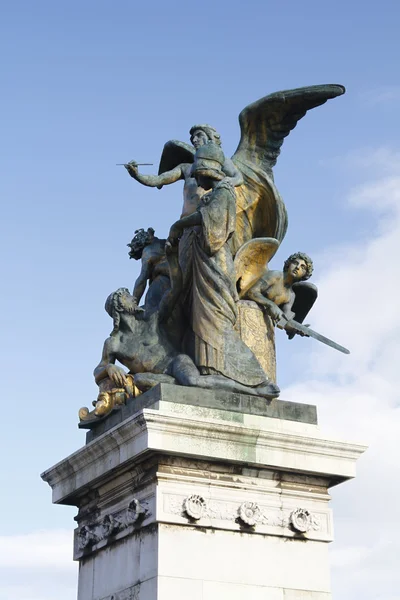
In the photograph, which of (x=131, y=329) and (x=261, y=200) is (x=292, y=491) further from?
(x=261, y=200)

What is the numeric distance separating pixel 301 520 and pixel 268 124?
538 centimetres

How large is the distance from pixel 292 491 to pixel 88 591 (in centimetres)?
258

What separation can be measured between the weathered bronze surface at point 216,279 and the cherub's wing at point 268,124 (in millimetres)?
13

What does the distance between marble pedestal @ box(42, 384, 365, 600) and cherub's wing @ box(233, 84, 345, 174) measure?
12.0ft

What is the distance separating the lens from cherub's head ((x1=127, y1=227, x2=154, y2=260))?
1484 centimetres

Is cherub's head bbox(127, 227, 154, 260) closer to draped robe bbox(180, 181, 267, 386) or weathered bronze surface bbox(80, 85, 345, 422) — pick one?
weathered bronze surface bbox(80, 85, 345, 422)

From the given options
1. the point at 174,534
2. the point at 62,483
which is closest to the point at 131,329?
the point at 62,483

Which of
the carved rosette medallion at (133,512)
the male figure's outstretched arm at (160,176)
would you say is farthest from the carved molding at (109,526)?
the male figure's outstretched arm at (160,176)

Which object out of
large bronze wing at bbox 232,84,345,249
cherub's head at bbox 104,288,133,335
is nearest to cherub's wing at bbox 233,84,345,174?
large bronze wing at bbox 232,84,345,249

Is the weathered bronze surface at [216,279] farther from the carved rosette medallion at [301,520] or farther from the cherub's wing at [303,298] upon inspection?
the carved rosette medallion at [301,520]

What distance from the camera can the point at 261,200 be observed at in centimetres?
1443

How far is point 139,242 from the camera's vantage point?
48.8 ft

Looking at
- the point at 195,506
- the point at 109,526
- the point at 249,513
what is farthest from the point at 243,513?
the point at 109,526

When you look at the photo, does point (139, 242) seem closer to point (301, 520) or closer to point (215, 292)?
point (215, 292)
